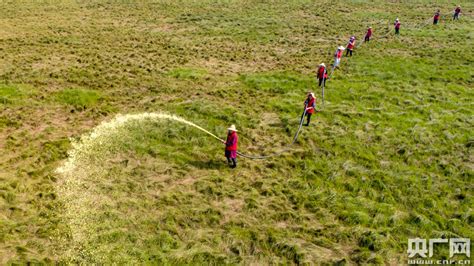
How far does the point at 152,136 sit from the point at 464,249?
12.5 metres

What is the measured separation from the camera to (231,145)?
1300 centimetres

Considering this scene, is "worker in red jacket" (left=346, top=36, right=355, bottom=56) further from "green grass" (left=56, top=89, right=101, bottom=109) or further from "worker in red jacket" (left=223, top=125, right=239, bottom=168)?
"green grass" (left=56, top=89, right=101, bottom=109)

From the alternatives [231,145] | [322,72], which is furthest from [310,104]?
[231,145]

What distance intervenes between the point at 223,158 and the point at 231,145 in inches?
54.3

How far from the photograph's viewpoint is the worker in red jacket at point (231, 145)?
12.9 meters

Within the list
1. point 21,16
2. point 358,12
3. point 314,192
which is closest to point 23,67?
point 21,16

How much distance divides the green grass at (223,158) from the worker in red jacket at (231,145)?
1.61 ft

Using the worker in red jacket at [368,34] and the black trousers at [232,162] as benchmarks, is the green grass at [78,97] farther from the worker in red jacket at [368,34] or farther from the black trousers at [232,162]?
the worker in red jacket at [368,34]

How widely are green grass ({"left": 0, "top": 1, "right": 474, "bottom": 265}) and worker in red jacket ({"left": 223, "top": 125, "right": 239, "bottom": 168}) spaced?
1.61ft

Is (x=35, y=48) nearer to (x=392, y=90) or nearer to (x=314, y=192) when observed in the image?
(x=314, y=192)

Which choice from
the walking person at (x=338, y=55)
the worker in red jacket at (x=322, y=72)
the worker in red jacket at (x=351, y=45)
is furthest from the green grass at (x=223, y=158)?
the worker in red jacket at (x=351, y=45)

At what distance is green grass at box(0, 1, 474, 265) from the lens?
10055 millimetres

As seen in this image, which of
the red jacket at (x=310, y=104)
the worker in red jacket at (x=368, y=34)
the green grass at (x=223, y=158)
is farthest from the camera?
the worker in red jacket at (x=368, y=34)

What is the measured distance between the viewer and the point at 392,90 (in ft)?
70.6
